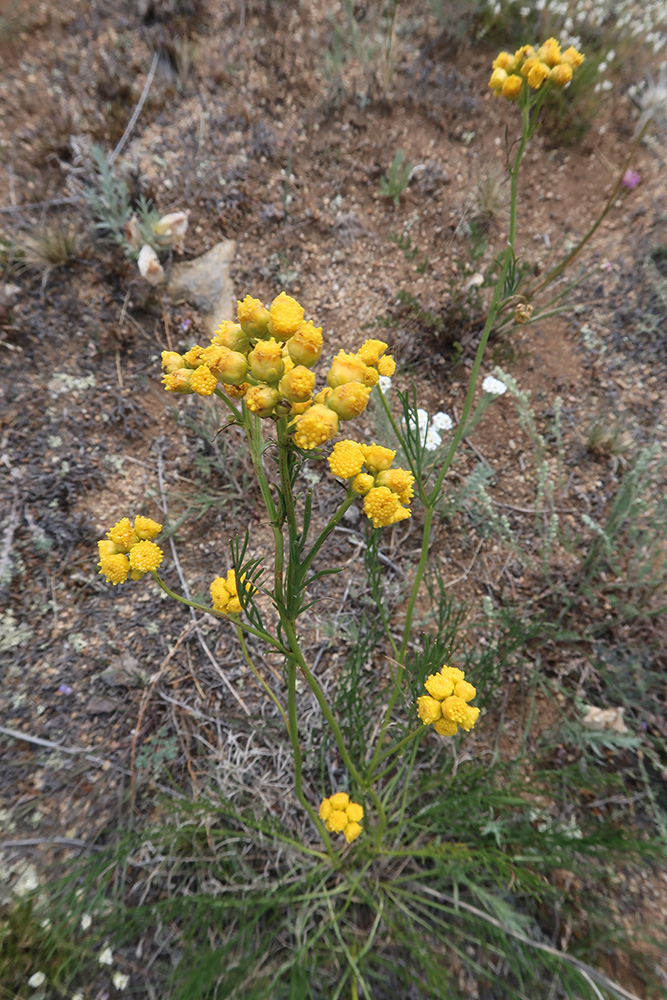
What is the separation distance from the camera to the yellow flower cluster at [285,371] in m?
0.93

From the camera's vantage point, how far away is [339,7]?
3367mm

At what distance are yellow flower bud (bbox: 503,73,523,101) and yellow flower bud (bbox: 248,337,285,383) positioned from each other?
1.24m

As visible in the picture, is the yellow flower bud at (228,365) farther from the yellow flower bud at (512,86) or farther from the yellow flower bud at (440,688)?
the yellow flower bud at (512,86)

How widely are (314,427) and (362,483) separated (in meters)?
0.21

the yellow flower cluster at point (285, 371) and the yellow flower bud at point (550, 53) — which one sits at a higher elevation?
the yellow flower bud at point (550, 53)

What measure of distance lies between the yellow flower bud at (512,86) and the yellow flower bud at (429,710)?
1659mm

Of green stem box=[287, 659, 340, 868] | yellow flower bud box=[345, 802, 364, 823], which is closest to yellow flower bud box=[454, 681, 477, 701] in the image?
green stem box=[287, 659, 340, 868]

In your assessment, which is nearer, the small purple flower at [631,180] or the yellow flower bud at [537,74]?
the yellow flower bud at [537,74]

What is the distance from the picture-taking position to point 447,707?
1.17 meters

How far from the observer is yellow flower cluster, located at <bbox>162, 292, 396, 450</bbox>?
3.04ft

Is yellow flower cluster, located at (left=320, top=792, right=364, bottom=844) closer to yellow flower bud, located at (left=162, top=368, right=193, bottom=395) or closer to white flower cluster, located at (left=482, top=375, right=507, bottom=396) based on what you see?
yellow flower bud, located at (left=162, top=368, right=193, bottom=395)

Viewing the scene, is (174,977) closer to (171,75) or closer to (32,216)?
(32,216)

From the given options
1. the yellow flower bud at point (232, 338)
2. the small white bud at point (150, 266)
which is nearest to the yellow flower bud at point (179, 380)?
the yellow flower bud at point (232, 338)

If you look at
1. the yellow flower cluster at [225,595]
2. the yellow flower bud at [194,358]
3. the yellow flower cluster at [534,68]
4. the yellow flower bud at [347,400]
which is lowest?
the yellow flower cluster at [225,595]
